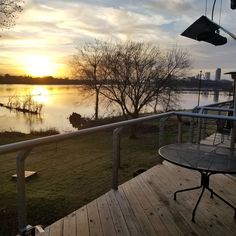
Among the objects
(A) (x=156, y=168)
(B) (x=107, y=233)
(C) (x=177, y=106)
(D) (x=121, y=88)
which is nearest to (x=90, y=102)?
(D) (x=121, y=88)

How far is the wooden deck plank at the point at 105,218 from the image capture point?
2650 millimetres

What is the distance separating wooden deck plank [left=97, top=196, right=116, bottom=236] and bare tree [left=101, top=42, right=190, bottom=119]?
18.0m

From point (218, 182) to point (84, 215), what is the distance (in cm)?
203

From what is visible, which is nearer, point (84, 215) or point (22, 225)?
point (22, 225)

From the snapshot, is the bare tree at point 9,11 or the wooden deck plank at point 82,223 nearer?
the wooden deck plank at point 82,223

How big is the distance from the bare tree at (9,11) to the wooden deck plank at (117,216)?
10152 mm

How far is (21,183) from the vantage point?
2.29 m

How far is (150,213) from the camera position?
9.95 feet

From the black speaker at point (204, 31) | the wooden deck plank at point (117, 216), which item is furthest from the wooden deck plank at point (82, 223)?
the black speaker at point (204, 31)

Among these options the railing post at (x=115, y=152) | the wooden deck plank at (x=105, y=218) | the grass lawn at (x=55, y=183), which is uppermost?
the railing post at (x=115, y=152)

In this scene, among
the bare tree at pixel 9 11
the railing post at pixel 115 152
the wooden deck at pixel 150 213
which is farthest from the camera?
the bare tree at pixel 9 11

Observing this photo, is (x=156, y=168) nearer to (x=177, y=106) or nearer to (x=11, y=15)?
(x=11, y=15)

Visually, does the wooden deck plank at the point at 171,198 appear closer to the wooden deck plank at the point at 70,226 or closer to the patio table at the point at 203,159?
the patio table at the point at 203,159

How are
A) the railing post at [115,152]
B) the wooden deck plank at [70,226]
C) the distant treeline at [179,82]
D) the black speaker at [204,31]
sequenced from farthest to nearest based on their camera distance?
the distant treeline at [179,82]
the black speaker at [204,31]
the railing post at [115,152]
the wooden deck plank at [70,226]
